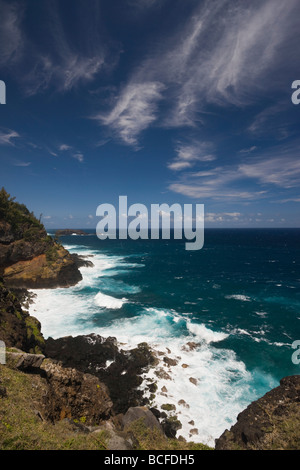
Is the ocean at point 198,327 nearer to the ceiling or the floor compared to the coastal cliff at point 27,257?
nearer to the floor

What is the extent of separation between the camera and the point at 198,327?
31.4 meters

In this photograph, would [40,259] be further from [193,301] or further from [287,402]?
[287,402]

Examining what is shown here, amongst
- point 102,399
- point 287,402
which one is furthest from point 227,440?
point 102,399

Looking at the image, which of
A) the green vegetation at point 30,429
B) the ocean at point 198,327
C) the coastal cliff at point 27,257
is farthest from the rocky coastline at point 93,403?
the coastal cliff at point 27,257

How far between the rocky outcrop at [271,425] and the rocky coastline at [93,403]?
0.04 metres

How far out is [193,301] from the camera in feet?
140

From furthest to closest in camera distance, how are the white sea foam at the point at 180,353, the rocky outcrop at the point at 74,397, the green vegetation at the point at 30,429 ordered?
1. the white sea foam at the point at 180,353
2. the rocky outcrop at the point at 74,397
3. the green vegetation at the point at 30,429

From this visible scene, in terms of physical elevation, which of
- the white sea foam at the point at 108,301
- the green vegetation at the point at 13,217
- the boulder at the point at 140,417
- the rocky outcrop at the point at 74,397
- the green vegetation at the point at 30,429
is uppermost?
the green vegetation at the point at 13,217

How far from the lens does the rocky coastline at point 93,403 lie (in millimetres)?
9227

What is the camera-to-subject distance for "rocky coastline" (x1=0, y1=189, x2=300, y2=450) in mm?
9227

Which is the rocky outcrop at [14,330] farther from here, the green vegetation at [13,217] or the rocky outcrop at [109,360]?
Result: the green vegetation at [13,217]

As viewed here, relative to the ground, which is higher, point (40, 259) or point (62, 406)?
point (40, 259)

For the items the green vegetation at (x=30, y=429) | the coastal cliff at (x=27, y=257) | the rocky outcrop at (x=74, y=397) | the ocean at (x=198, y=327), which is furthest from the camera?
the coastal cliff at (x=27, y=257)
